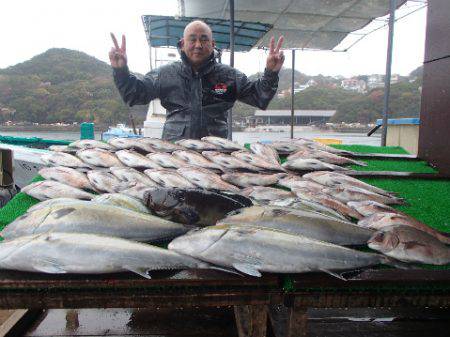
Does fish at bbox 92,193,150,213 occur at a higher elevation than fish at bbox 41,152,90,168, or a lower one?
lower

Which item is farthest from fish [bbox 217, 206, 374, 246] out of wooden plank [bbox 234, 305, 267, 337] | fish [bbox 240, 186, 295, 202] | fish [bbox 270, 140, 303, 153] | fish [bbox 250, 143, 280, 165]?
fish [bbox 270, 140, 303, 153]

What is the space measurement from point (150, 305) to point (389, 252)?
50.3 inches

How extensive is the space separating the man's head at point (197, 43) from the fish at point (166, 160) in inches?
82.9

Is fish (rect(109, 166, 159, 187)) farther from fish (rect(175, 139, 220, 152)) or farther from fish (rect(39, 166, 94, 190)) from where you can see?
fish (rect(175, 139, 220, 152))

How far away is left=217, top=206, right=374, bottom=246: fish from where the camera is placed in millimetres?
1975

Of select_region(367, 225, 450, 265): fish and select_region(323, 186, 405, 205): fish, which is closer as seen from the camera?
select_region(367, 225, 450, 265): fish

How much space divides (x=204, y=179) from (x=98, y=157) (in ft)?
4.23

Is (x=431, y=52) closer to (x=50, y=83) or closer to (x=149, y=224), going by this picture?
(x=149, y=224)

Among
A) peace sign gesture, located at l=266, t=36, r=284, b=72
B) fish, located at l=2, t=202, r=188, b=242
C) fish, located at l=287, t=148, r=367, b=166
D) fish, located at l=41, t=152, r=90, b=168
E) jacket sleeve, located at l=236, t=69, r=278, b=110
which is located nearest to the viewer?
fish, located at l=2, t=202, r=188, b=242

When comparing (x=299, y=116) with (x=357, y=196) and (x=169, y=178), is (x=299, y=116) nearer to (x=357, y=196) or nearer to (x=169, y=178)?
(x=357, y=196)

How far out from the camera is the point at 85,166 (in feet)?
11.4

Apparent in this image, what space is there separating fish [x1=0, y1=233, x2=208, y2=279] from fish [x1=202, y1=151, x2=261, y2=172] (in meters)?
1.92

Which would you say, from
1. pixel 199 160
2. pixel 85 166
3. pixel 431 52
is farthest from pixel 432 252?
pixel 431 52

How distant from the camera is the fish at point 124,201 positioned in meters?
2.27
